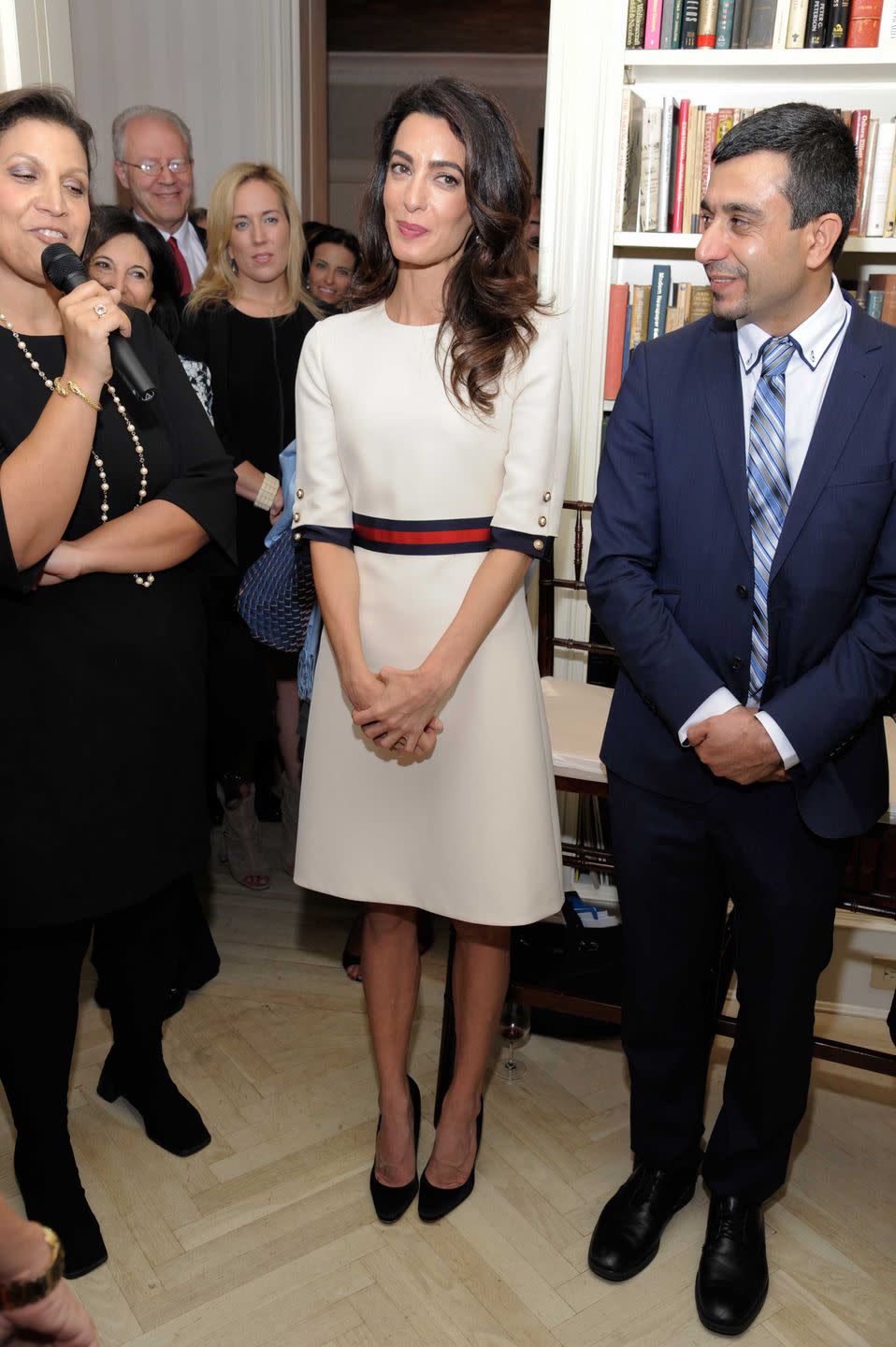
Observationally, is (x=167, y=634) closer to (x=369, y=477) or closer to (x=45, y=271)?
(x=369, y=477)

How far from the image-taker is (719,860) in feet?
5.90

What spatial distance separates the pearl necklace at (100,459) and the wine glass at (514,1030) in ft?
4.10

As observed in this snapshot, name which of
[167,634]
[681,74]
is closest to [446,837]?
[167,634]

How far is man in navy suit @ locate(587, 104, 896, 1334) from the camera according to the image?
156cm

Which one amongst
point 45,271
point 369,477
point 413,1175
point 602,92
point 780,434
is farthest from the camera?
point 602,92

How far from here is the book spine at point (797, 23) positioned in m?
2.57

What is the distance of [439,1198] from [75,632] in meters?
1.16

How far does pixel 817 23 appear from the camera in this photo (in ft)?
8.44

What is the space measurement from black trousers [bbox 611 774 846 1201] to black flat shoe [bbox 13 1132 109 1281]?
947 millimetres

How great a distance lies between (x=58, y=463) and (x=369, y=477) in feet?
1.53

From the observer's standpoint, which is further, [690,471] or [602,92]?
[602,92]

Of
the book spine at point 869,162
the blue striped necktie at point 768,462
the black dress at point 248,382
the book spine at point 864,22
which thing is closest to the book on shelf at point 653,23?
the book spine at point 864,22

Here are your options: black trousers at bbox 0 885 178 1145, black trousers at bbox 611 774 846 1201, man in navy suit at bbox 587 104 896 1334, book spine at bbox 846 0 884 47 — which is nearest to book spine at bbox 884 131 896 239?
book spine at bbox 846 0 884 47

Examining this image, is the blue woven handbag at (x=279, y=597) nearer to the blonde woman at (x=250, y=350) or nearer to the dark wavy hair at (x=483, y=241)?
the blonde woman at (x=250, y=350)
